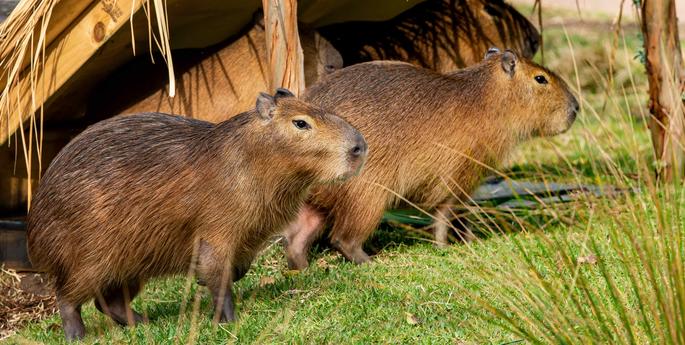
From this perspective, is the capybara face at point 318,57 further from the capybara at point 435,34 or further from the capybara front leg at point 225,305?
the capybara front leg at point 225,305

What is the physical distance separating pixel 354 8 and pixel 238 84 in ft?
3.60

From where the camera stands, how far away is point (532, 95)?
6348 mm

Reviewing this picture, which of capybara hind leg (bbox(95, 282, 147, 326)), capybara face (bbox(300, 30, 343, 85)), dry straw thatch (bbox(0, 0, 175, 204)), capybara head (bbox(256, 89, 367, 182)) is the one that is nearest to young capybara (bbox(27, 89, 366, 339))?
capybara head (bbox(256, 89, 367, 182))

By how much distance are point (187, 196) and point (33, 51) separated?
5.27 feet

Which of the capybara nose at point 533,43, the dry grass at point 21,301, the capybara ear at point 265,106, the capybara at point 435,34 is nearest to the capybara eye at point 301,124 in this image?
the capybara ear at point 265,106

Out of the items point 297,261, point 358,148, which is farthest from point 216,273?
point 297,261

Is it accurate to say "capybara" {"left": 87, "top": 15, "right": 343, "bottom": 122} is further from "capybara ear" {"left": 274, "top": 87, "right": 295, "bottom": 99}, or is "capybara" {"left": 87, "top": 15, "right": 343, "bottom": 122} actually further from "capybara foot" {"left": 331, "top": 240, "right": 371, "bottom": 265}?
"capybara ear" {"left": 274, "top": 87, "right": 295, "bottom": 99}

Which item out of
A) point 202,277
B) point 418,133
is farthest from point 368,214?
point 202,277

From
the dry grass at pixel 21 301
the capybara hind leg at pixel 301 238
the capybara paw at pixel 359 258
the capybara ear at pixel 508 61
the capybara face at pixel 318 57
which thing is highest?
the capybara ear at pixel 508 61

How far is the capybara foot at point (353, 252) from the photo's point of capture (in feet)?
19.7

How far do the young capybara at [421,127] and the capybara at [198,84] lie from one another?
3.51 ft

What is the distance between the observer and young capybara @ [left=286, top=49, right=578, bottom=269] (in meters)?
5.96

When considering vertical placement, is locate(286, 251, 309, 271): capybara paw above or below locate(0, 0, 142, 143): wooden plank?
A: below

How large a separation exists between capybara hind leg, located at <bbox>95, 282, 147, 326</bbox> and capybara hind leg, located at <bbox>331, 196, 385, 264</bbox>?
1.36 metres
